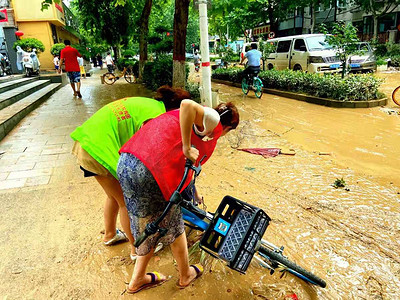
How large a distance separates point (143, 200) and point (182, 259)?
0.59m

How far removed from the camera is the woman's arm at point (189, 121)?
1.62 meters

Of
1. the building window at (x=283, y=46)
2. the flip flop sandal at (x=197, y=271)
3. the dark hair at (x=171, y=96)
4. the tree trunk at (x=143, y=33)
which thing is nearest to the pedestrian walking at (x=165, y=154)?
the dark hair at (x=171, y=96)

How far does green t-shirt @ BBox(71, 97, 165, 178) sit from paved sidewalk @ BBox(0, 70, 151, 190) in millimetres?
2308

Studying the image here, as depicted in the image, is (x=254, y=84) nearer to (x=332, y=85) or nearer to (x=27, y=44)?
(x=332, y=85)

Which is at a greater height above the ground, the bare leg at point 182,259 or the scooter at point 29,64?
the scooter at point 29,64

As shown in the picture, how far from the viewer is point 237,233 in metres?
1.88

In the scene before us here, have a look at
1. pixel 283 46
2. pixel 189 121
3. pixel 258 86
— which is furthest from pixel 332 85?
pixel 189 121

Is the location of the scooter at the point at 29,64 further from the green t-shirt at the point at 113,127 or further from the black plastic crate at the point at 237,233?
the black plastic crate at the point at 237,233

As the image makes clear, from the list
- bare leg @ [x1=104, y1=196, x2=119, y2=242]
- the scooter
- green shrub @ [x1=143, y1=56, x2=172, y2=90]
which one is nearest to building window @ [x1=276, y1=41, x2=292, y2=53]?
green shrub @ [x1=143, y1=56, x2=172, y2=90]

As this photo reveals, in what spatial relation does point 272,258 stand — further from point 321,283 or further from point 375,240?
point 375,240

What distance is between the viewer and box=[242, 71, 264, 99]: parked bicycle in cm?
984

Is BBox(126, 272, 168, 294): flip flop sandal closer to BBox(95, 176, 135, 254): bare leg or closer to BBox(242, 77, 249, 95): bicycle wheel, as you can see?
BBox(95, 176, 135, 254): bare leg

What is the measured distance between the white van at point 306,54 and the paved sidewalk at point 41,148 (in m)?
8.23

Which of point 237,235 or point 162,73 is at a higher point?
point 162,73
